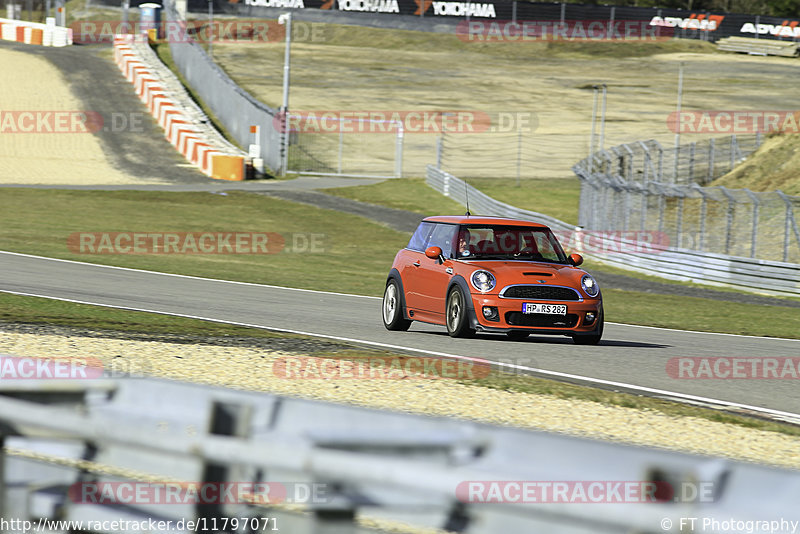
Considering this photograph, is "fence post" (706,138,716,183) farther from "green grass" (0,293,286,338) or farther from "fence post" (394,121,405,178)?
"green grass" (0,293,286,338)

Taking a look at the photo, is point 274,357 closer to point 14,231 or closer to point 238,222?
point 14,231

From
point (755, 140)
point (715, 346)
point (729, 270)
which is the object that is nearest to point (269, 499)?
point (715, 346)

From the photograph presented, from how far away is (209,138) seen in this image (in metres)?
46.9

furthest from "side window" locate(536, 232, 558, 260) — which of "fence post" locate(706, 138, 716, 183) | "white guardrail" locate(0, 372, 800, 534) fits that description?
"fence post" locate(706, 138, 716, 183)

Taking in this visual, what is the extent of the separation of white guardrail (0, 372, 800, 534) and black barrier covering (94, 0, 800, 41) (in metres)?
79.0

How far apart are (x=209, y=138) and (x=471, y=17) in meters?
42.2

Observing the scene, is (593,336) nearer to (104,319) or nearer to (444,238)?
(444,238)

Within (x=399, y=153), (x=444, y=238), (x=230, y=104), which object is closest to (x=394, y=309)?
(x=444, y=238)

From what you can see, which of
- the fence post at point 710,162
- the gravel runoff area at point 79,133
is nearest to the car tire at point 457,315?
the gravel runoff area at point 79,133

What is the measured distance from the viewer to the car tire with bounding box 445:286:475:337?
1267cm

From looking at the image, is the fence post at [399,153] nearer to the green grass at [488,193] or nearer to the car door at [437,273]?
the green grass at [488,193]

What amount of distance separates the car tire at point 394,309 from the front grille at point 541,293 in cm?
188

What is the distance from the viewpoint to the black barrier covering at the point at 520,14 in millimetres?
81750

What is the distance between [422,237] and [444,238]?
0.60m
